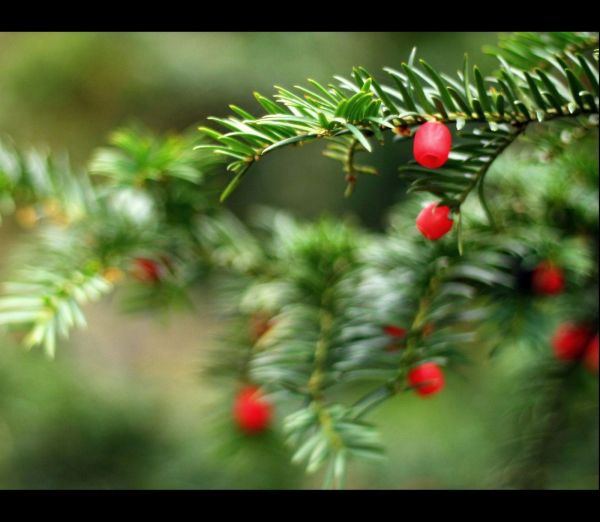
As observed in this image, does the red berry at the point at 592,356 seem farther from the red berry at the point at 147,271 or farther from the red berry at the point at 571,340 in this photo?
the red berry at the point at 147,271

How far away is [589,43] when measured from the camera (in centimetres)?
42

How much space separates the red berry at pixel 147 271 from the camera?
588 mm

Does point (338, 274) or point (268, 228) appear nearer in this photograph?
point (338, 274)

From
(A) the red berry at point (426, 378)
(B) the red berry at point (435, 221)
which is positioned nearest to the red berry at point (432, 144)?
(B) the red berry at point (435, 221)

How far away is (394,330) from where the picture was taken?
502mm

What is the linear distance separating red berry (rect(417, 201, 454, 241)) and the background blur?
0.16 meters

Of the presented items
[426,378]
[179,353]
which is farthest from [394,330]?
[179,353]

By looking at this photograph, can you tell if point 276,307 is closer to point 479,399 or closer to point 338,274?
point 338,274

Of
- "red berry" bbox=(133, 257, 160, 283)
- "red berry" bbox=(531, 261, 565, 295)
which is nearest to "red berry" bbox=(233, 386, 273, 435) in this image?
"red berry" bbox=(133, 257, 160, 283)

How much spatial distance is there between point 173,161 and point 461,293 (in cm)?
27
